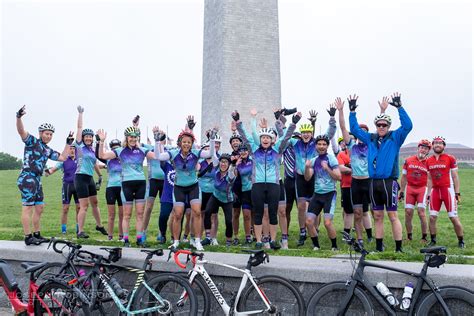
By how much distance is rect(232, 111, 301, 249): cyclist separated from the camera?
820 centimetres

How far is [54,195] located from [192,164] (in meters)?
19.4

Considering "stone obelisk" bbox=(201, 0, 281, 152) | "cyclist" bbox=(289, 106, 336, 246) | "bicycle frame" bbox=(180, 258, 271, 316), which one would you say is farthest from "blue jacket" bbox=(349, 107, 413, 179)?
"stone obelisk" bbox=(201, 0, 281, 152)

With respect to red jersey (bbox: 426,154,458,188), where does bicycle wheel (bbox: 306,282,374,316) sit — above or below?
below

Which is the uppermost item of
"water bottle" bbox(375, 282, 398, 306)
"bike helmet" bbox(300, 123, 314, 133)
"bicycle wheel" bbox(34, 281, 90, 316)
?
"bike helmet" bbox(300, 123, 314, 133)

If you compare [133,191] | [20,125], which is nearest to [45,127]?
[20,125]

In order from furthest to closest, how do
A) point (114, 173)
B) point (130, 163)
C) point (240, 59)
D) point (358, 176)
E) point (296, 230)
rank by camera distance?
1. point (240, 59)
2. point (296, 230)
3. point (114, 173)
4. point (130, 163)
5. point (358, 176)

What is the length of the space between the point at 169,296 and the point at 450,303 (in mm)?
3150

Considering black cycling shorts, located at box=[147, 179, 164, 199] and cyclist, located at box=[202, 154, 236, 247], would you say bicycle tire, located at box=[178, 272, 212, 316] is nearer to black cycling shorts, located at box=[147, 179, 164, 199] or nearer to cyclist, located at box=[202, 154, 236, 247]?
cyclist, located at box=[202, 154, 236, 247]

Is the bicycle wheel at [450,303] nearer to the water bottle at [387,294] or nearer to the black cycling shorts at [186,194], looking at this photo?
the water bottle at [387,294]

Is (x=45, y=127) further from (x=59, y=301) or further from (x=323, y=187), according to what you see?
(x=323, y=187)

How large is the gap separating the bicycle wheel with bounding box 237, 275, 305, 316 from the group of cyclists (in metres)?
2.18

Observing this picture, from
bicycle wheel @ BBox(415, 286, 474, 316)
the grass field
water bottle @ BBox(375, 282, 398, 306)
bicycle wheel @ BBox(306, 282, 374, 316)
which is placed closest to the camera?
bicycle wheel @ BBox(415, 286, 474, 316)

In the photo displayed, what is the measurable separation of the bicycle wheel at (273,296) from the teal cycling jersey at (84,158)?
242 inches

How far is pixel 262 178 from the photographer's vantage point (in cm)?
829
